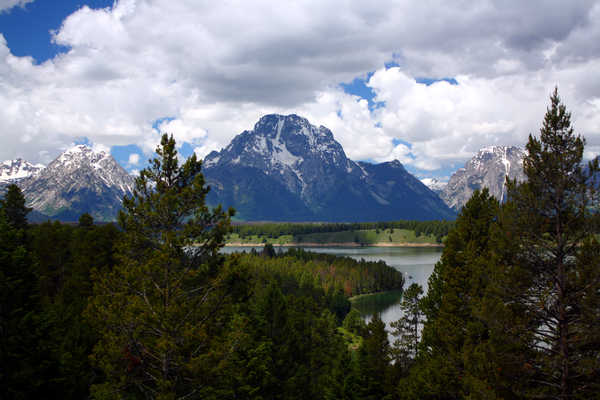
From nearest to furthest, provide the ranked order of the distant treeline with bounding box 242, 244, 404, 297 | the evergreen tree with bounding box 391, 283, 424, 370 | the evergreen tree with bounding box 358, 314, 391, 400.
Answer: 1. the evergreen tree with bounding box 358, 314, 391, 400
2. the evergreen tree with bounding box 391, 283, 424, 370
3. the distant treeline with bounding box 242, 244, 404, 297

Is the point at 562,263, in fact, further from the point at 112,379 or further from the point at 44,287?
the point at 44,287

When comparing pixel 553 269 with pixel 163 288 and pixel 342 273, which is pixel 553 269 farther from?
pixel 342 273

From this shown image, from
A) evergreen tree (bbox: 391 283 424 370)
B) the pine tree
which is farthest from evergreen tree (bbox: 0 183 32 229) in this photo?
evergreen tree (bbox: 391 283 424 370)

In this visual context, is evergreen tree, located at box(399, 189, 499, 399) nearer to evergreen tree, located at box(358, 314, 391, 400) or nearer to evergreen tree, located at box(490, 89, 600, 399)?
evergreen tree, located at box(490, 89, 600, 399)

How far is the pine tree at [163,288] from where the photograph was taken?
1928 centimetres

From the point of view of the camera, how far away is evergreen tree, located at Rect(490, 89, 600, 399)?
1841cm

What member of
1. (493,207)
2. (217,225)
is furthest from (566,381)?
(217,225)

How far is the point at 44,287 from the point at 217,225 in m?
43.4

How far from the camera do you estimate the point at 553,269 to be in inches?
790

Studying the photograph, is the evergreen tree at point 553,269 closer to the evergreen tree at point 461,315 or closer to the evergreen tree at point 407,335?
the evergreen tree at point 461,315

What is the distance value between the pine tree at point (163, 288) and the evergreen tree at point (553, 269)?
47.4 ft

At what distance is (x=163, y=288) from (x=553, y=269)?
19198 millimetres

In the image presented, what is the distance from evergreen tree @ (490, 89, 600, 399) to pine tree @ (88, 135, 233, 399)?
14442 mm

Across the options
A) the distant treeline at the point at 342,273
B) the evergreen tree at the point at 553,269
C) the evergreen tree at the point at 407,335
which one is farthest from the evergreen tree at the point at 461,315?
the distant treeline at the point at 342,273
